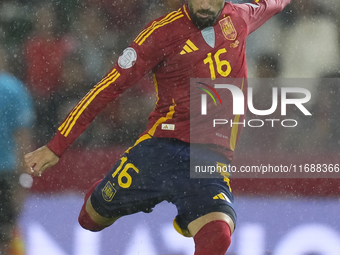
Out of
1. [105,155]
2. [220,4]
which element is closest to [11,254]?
[105,155]

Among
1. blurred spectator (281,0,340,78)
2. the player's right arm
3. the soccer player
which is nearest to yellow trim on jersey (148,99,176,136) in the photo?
the soccer player

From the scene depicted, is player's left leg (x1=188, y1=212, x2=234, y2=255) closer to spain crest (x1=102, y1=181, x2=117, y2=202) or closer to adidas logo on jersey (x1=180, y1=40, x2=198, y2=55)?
spain crest (x1=102, y1=181, x2=117, y2=202)

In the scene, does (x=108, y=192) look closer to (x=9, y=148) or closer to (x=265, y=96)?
(x=9, y=148)

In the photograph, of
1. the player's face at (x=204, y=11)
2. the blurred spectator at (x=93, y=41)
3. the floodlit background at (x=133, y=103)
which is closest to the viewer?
the player's face at (x=204, y=11)

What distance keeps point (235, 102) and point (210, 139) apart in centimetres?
22

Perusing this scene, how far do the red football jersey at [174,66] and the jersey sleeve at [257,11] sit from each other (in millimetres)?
157

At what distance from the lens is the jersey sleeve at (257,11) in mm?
2807

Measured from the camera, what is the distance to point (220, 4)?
103 inches

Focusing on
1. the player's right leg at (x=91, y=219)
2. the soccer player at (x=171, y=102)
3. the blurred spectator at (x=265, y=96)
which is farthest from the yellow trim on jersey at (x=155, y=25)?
the blurred spectator at (x=265, y=96)

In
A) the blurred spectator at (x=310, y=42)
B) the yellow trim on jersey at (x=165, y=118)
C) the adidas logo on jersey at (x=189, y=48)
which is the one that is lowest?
the blurred spectator at (x=310, y=42)

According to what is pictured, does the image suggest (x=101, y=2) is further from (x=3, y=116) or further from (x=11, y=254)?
(x=11, y=254)

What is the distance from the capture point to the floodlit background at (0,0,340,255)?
3890 mm

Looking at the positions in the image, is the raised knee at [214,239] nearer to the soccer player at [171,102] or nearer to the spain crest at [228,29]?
the soccer player at [171,102]

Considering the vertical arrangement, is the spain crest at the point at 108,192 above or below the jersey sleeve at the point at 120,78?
below
